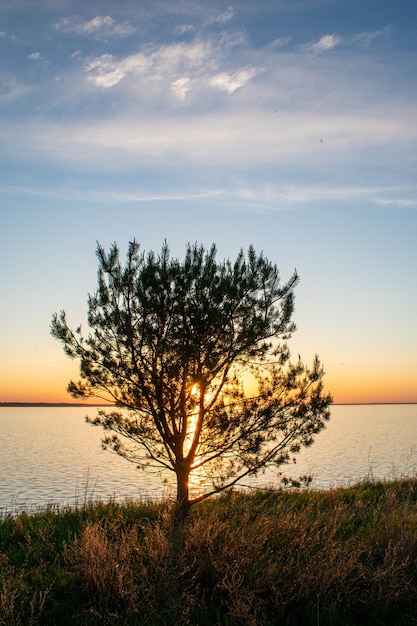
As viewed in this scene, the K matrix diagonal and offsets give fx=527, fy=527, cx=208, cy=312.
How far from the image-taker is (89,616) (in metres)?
6.69

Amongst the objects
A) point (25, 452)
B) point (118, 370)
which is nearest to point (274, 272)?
point (118, 370)

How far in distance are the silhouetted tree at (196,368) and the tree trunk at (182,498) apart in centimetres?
2

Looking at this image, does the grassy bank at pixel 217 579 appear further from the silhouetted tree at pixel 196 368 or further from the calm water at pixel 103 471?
the calm water at pixel 103 471

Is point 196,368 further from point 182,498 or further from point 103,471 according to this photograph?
point 103,471

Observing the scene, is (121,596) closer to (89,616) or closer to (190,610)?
(89,616)

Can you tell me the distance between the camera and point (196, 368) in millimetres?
10352

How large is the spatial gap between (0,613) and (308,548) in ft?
15.3

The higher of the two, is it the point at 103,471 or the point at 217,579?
the point at 217,579

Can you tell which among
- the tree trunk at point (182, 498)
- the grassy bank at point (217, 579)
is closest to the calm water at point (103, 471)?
the tree trunk at point (182, 498)

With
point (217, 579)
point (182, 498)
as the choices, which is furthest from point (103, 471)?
point (217, 579)

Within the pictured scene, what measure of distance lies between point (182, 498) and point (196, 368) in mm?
2636

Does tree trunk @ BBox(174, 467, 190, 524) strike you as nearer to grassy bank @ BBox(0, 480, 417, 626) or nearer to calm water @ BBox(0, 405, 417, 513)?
grassy bank @ BBox(0, 480, 417, 626)

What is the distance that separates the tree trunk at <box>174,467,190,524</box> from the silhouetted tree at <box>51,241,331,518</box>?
2cm

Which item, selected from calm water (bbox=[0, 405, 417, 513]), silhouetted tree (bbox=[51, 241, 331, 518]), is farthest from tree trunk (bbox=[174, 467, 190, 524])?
calm water (bbox=[0, 405, 417, 513])
